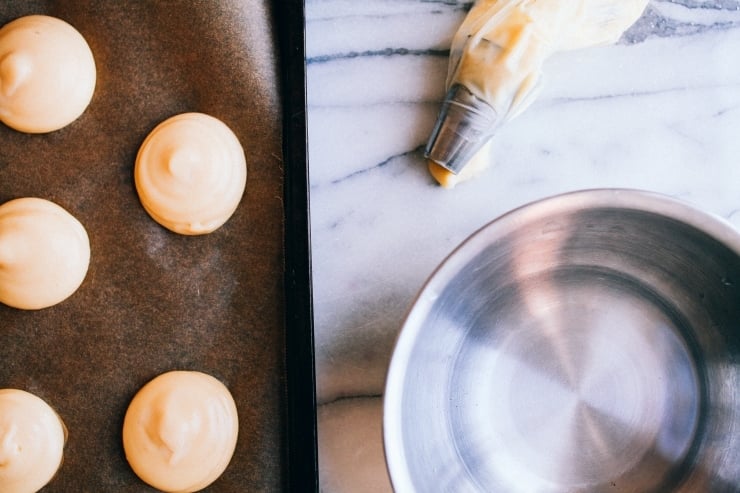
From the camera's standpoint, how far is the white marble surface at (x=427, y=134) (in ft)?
2.52

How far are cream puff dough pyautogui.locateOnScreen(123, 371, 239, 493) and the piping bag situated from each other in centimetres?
35

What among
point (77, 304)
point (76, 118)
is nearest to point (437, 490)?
point (77, 304)

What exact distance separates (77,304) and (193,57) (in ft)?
0.96

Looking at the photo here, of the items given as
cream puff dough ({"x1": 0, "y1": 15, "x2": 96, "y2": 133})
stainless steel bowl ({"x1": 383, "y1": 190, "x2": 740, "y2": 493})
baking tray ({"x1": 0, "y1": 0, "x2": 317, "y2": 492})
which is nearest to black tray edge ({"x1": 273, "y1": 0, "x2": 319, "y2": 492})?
baking tray ({"x1": 0, "y1": 0, "x2": 317, "y2": 492})

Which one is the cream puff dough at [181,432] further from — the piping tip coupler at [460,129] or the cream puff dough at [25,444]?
the piping tip coupler at [460,129]

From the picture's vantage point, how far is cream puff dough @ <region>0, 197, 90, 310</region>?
2.28 feet

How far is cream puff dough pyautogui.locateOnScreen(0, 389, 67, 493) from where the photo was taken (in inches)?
27.2

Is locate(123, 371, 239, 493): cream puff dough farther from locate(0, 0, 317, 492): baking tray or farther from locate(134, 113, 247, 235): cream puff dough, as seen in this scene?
locate(134, 113, 247, 235): cream puff dough

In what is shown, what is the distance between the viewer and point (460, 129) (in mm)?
726

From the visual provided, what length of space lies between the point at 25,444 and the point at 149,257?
0.23 metres

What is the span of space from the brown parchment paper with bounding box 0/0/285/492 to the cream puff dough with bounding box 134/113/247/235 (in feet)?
0.04

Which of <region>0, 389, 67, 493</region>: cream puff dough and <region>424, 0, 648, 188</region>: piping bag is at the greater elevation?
<region>424, 0, 648, 188</region>: piping bag

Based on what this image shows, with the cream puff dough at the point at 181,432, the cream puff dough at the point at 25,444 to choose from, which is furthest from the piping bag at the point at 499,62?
the cream puff dough at the point at 25,444

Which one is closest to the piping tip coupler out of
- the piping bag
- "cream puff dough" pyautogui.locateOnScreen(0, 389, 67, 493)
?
the piping bag
